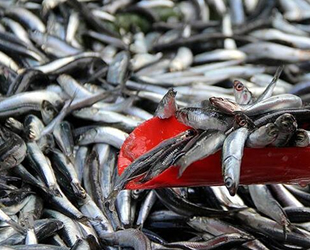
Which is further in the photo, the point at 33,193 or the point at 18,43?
the point at 18,43

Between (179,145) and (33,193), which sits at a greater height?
(179,145)

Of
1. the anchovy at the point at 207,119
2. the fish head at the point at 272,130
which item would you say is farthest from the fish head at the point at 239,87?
the fish head at the point at 272,130

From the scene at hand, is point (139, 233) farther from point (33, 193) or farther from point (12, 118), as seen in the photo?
point (12, 118)

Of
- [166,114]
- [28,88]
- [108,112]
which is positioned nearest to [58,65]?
[28,88]

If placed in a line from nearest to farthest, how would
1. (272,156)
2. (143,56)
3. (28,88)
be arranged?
(272,156)
(28,88)
(143,56)

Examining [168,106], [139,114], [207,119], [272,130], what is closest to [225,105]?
[207,119]

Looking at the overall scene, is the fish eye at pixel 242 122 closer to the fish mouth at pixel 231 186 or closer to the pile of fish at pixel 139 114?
the pile of fish at pixel 139 114

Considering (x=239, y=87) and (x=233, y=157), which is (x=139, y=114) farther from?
(x=233, y=157)
